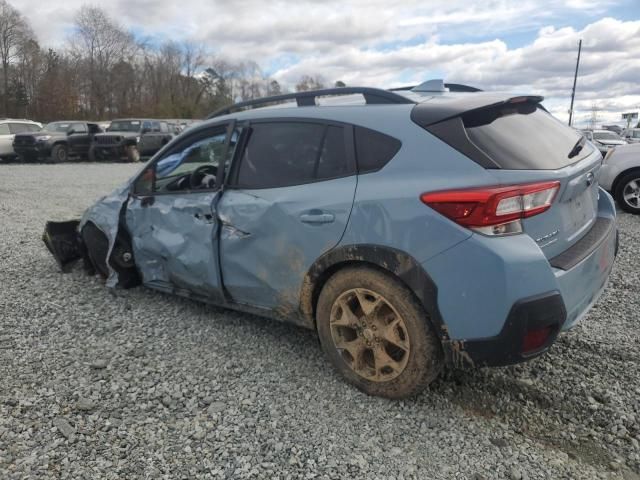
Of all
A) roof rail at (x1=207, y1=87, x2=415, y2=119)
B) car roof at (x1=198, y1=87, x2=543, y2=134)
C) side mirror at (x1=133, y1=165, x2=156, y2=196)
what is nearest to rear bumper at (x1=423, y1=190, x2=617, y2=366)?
car roof at (x1=198, y1=87, x2=543, y2=134)

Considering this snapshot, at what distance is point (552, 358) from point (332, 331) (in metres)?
1.49

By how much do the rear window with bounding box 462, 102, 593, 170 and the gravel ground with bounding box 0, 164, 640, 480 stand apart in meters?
1.31

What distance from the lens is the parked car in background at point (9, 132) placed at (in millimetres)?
19250

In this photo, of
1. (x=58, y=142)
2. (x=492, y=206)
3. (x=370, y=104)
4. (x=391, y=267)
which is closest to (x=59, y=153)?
(x=58, y=142)

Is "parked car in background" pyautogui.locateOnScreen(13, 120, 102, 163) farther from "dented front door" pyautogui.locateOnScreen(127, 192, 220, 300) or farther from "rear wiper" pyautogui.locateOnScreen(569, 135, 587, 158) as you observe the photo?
"rear wiper" pyautogui.locateOnScreen(569, 135, 587, 158)

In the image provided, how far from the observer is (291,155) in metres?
3.11

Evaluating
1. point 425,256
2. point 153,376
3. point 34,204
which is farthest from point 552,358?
point 34,204

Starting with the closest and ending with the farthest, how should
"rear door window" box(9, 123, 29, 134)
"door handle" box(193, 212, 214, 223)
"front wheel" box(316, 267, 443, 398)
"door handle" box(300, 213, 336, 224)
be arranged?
"front wheel" box(316, 267, 443, 398) → "door handle" box(300, 213, 336, 224) → "door handle" box(193, 212, 214, 223) → "rear door window" box(9, 123, 29, 134)

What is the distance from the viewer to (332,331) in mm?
2908

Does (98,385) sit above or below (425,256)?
below

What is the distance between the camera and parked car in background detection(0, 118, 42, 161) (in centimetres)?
1925

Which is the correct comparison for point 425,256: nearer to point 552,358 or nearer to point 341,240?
point 341,240

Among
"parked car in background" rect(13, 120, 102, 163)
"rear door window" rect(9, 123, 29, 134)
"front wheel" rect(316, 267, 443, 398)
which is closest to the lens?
"front wheel" rect(316, 267, 443, 398)

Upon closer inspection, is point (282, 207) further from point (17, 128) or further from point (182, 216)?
point (17, 128)
